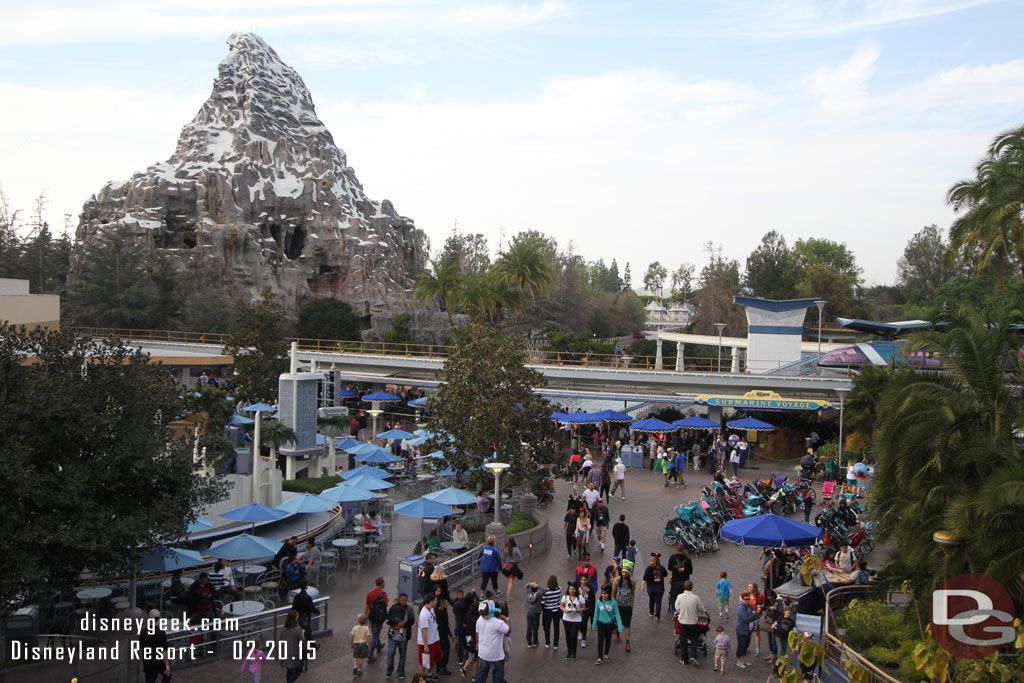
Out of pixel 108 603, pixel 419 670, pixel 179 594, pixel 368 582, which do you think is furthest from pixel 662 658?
pixel 108 603

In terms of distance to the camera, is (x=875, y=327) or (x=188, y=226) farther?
(x=188, y=226)

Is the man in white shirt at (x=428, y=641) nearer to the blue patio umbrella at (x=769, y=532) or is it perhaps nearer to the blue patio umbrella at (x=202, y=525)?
the blue patio umbrella at (x=769, y=532)

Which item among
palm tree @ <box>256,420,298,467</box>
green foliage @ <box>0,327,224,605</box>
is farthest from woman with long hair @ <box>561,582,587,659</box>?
palm tree @ <box>256,420,298,467</box>

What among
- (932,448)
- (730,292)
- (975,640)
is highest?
(730,292)

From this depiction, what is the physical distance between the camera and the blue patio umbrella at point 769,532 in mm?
14406

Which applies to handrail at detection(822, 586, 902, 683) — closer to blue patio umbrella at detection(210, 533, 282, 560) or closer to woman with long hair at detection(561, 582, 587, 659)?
woman with long hair at detection(561, 582, 587, 659)

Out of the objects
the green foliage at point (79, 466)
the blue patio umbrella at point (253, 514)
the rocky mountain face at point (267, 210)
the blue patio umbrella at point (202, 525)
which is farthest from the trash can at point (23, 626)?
the rocky mountain face at point (267, 210)

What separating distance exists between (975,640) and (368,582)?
11147 millimetres

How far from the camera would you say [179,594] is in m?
13.6

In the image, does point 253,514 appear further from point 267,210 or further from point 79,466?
point 267,210

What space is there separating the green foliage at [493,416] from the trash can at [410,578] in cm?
562

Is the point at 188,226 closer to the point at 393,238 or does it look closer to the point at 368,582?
the point at 393,238

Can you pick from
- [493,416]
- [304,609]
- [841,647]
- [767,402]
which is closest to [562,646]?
[304,609]

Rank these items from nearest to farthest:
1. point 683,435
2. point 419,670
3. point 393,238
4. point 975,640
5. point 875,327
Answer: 1. point 975,640
2. point 419,670
3. point 683,435
4. point 875,327
5. point 393,238
